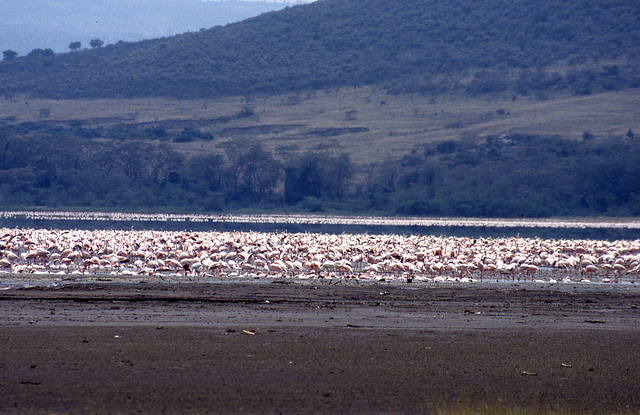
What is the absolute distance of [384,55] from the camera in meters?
109

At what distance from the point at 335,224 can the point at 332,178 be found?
18495 millimetres

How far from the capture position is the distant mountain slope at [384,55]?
100m

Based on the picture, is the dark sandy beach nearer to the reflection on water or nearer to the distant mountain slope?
the reflection on water

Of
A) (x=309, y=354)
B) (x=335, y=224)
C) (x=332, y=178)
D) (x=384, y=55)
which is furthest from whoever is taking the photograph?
(x=384, y=55)

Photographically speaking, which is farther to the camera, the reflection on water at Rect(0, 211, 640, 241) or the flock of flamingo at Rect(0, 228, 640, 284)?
the reflection on water at Rect(0, 211, 640, 241)

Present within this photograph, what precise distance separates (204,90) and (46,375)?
101007mm

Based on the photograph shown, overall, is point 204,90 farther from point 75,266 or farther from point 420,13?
point 75,266

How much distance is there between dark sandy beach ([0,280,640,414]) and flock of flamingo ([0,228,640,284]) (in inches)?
183

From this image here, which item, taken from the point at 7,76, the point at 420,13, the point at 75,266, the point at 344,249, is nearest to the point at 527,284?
the point at 344,249

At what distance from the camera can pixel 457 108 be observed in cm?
9456

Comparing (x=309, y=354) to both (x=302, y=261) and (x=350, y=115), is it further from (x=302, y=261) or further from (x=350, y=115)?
(x=350, y=115)

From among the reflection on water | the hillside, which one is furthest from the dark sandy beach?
the hillside

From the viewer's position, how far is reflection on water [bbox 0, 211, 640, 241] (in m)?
46.2

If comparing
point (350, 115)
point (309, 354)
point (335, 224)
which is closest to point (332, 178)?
point (335, 224)
